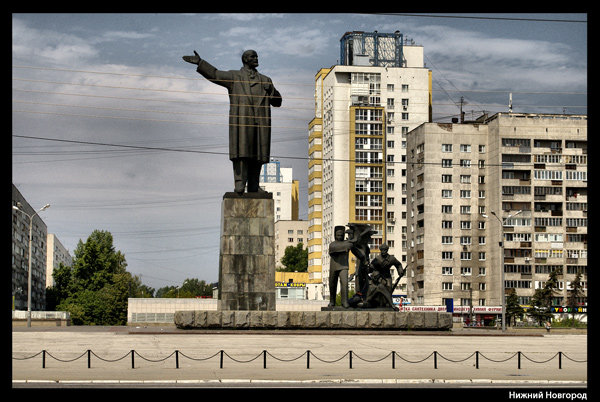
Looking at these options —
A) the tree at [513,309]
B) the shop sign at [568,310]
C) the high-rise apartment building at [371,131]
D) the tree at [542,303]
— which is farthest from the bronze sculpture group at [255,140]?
the high-rise apartment building at [371,131]

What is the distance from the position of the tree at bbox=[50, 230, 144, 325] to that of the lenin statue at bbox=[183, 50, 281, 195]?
167ft

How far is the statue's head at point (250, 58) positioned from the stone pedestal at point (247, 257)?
16.6 ft

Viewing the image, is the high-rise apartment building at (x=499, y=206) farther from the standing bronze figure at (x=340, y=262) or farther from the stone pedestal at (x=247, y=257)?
the stone pedestal at (x=247, y=257)

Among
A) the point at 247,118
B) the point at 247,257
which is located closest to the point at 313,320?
the point at 247,257

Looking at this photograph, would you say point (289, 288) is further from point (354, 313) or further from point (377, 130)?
point (354, 313)

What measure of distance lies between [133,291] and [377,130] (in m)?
57.1

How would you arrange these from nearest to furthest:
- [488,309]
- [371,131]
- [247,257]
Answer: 1. [247,257]
2. [488,309]
3. [371,131]

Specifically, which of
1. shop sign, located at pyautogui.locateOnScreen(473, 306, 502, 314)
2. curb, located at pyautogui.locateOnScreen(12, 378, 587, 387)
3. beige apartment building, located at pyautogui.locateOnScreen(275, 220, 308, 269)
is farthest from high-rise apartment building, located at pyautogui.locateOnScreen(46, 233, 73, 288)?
curb, located at pyautogui.locateOnScreen(12, 378, 587, 387)

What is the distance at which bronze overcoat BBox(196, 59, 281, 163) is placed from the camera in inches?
1251

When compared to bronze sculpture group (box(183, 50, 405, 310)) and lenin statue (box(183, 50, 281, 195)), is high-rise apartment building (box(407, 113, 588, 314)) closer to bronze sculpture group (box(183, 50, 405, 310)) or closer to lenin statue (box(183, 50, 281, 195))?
bronze sculpture group (box(183, 50, 405, 310))

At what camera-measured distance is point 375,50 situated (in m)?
109

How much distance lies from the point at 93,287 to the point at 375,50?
1867 inches

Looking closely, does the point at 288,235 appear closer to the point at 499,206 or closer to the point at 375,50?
the point at 375,50
